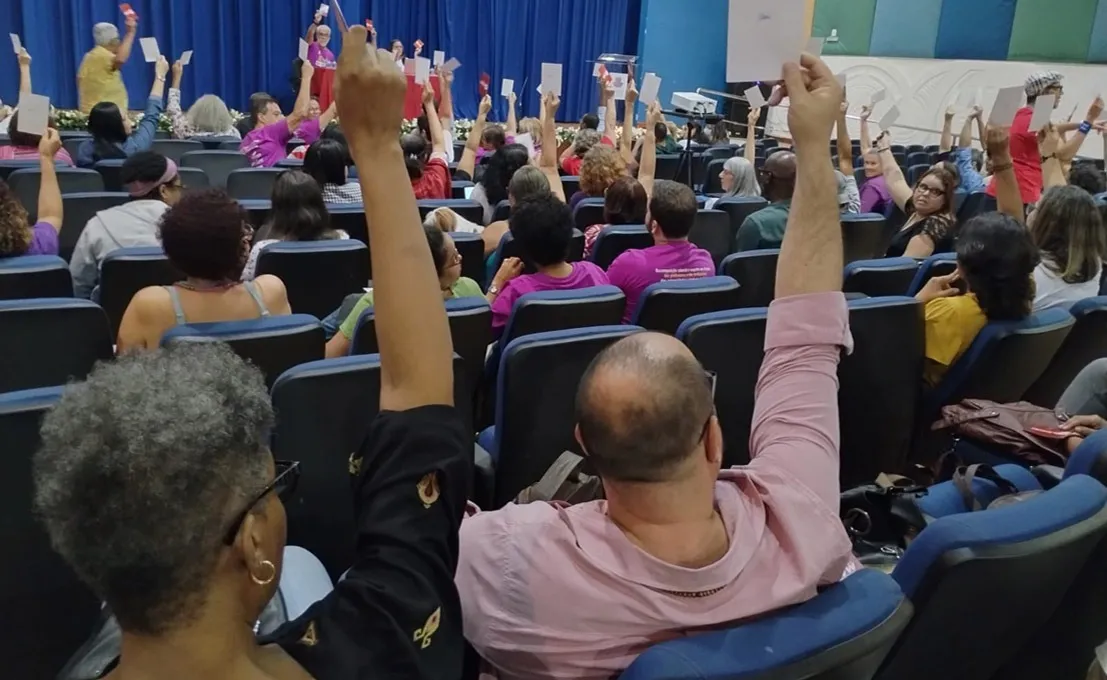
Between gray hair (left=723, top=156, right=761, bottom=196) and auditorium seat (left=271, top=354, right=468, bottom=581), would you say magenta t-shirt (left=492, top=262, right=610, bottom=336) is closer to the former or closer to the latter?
auditorium seat (left=271, top=354, right=468, bottom=581)

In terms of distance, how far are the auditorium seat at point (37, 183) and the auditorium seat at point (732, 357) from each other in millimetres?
3344

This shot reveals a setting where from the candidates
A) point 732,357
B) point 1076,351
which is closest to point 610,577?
point 732,357

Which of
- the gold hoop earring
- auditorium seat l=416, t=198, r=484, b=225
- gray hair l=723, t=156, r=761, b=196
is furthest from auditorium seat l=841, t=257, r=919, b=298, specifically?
the gold hoop earring

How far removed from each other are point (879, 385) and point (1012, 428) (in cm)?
44

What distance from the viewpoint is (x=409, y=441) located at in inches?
38.9

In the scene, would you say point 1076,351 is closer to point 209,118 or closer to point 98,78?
point 209,118

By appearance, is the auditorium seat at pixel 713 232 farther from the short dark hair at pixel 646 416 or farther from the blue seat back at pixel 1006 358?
the short dark hair at pixel 646 416

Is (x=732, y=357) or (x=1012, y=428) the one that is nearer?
(x=1012, y=428)

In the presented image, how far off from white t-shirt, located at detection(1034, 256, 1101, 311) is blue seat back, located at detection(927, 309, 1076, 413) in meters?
0.50

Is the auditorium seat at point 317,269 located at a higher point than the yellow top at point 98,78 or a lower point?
lower

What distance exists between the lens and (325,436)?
1.91 meters

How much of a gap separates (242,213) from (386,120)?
1.69 metres

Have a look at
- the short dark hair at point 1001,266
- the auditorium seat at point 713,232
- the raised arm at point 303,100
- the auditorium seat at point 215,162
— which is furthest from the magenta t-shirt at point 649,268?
the raised arm at point 303,100

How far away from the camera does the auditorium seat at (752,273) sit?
3.46 meters
